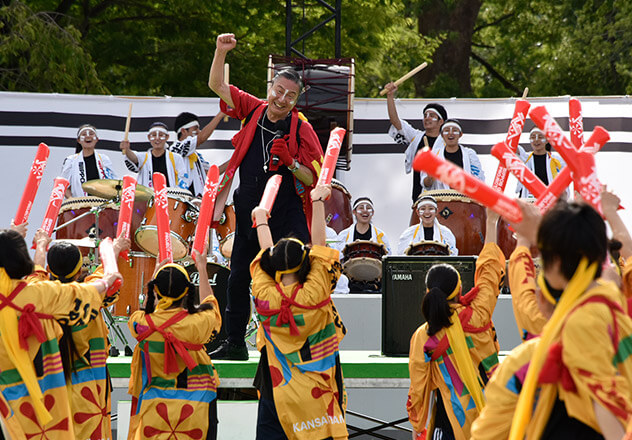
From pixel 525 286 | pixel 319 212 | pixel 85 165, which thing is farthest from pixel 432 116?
pixel 525 286

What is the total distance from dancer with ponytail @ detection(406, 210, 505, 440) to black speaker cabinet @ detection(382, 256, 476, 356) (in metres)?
1.08

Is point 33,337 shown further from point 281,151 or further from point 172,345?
point 281,151

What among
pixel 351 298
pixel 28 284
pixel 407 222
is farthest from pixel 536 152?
pixel 28 284

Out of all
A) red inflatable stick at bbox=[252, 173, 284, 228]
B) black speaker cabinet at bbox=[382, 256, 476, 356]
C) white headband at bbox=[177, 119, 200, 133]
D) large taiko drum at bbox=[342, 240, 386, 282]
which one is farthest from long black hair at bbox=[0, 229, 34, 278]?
white headband at bbox=[177, 119, 200, 133]

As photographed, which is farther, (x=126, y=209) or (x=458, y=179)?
(x=126, y=209)

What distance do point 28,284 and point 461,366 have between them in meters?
1.98

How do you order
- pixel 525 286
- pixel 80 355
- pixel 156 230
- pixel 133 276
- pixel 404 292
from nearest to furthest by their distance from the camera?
pixel 525 286, pixel 80 355, pixel 404 292, pixel 156 230, pixel 133 276

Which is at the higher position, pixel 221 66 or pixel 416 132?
pixel 221 66

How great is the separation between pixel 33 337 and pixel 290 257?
1.16 metres

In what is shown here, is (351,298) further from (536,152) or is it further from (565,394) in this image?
(565,394)

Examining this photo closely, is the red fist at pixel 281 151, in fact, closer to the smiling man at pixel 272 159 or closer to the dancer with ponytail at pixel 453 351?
the smiling man at pixel 272 159

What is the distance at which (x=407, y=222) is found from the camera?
10.4 m

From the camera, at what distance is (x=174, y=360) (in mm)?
4574

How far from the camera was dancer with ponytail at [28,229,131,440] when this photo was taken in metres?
4.44
